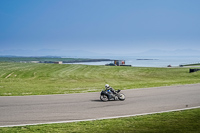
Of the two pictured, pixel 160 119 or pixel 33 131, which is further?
pixel 160 119

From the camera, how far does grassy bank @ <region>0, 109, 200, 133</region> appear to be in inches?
364

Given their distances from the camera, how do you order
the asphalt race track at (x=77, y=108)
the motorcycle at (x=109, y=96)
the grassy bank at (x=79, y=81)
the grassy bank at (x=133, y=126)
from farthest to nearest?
the grassy bank at (x=79, y=81) < the motorcycle at (x=109, y=96) < the asphalt race track at (x=77, y=108) < the grassy bank at (x=133, y=126)

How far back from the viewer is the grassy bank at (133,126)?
30.4 ft

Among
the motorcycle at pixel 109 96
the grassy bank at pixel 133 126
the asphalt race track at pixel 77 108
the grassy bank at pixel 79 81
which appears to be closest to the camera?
the grassy bank at pixel 133 126

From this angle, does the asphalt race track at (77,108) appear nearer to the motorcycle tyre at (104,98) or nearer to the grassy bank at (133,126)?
the motorcycle tyre at (104,98)

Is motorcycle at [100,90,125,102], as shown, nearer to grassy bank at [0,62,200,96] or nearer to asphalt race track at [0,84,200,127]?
asphalt race track at [0,84,200,127]

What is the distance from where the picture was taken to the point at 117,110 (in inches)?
517

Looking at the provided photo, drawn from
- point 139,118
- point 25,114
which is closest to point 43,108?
point 25,114

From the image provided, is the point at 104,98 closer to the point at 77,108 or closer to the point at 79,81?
the point at 77,108

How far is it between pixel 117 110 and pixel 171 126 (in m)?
3.85

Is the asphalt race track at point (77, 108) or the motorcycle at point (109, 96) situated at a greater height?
the motorcycle at point (109, 96)

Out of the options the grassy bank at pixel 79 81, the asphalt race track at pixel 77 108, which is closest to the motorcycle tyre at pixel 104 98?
the asphalt race track at pixel 77 108

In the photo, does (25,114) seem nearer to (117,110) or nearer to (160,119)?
(117,110)

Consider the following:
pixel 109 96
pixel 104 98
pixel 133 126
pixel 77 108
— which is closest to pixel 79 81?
pixel 104 98
